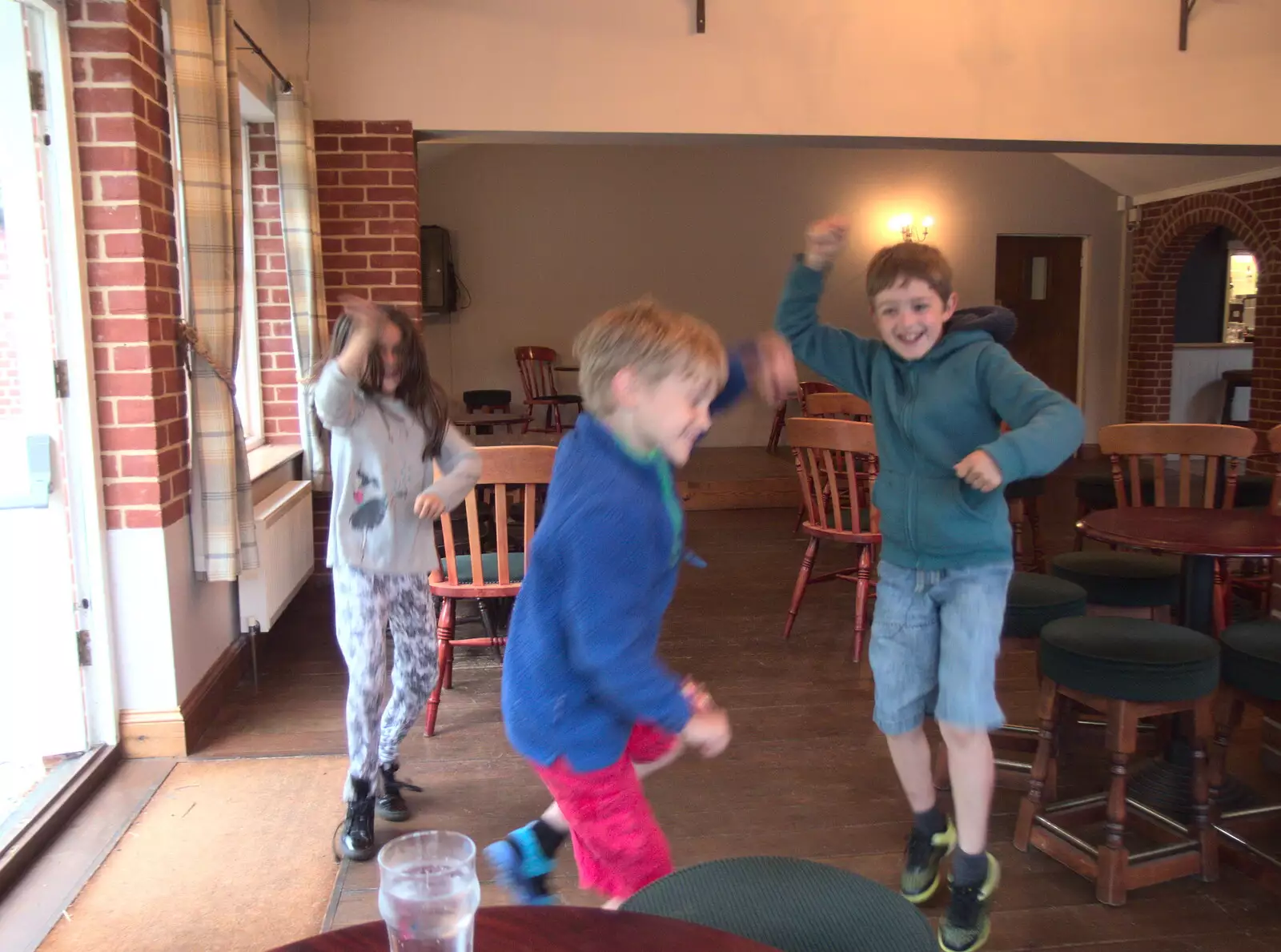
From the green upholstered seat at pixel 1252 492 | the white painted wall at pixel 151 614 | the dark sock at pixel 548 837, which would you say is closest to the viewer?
the dark sock at pixel 548 837

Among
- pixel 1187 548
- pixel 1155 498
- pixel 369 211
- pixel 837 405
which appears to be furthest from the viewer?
pixel 837 405

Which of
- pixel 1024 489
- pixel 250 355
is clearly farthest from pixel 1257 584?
pixel 250 355

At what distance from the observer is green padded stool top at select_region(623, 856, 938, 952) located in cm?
104

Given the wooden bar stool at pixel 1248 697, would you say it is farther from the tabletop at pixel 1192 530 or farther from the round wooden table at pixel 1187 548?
the tabletop at pixel 1192 530

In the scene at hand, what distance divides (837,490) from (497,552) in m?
1.39

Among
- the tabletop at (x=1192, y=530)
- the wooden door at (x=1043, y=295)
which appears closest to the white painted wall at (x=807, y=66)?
the tabletop at (x=1192, y=530)

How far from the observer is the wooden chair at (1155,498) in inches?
110

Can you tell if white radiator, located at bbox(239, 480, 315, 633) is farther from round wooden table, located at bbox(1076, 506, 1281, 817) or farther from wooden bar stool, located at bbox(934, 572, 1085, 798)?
round wooden table, located at bbox(1076, 506, 1281, 817)

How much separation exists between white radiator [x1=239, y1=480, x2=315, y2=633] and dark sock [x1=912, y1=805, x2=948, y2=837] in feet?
7.05

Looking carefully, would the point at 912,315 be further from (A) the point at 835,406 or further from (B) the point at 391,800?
(A) the point at 835,406

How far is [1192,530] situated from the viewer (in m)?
2.51

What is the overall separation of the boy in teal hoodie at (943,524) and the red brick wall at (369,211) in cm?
264

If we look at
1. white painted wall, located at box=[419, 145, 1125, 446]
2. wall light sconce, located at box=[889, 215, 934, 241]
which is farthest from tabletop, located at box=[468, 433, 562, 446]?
wall light sconce, located at box=[889, 215, 934, 241]

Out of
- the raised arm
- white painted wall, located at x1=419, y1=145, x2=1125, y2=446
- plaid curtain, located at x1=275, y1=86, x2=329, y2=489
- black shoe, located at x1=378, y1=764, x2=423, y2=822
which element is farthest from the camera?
white painted wall, located at x1=419, y1=145, x2=1125, y2=446
